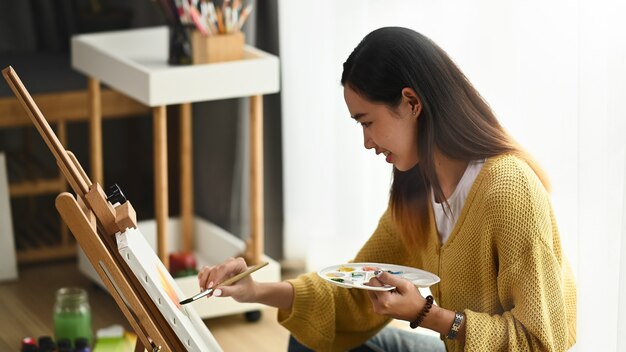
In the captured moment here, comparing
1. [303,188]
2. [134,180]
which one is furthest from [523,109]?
[134,180]

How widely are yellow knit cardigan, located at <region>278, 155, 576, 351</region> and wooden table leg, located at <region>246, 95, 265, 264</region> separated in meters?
1.13

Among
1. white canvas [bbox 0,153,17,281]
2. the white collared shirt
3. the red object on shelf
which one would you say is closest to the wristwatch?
the white collared shirt

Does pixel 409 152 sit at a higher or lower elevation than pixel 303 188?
higher

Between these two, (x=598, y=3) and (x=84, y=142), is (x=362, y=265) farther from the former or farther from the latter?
(x=84, y=142)

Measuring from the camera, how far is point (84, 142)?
4.25 metres

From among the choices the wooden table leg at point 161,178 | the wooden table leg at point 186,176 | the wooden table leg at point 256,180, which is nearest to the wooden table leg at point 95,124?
the wooden table leg at point 186,176

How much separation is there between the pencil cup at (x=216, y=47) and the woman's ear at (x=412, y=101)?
1.23 m

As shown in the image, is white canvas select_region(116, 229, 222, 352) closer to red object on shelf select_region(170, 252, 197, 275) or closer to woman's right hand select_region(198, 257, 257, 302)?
woman's right hand select_region(198, 257, 257, 302)

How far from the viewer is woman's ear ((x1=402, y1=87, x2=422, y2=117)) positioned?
74.3 inches

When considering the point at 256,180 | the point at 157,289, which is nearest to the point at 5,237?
the point at 256,180

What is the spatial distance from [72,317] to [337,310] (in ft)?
3.52

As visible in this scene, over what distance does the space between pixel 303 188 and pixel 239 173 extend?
0.86 ft

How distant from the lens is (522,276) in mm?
1860

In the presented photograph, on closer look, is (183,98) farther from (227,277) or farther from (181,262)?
(227,277)
